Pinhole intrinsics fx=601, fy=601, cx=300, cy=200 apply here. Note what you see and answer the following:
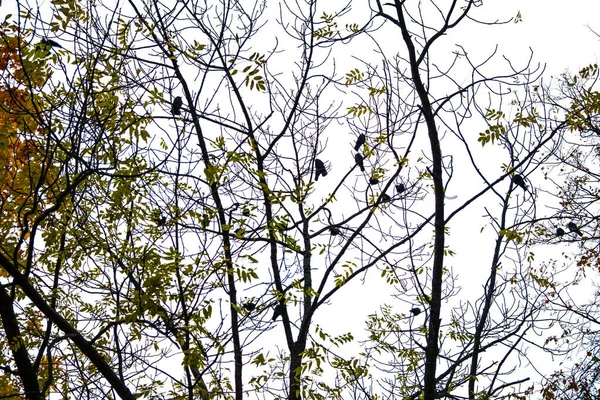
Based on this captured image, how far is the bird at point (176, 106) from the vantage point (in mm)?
5734

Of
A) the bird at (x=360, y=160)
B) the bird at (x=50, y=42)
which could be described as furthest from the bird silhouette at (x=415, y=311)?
the bird at (x=50, y=42)

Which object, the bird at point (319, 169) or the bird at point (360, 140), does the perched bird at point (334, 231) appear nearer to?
the bird at point (319, 169)

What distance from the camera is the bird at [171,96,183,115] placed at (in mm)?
5734

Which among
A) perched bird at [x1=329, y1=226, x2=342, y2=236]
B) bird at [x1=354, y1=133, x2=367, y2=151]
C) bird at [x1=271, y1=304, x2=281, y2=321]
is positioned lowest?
bird at [x1=271, y1=304, x2=281, y2=321]

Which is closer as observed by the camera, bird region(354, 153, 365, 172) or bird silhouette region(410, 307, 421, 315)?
bird region(354, 153, 365, 172)

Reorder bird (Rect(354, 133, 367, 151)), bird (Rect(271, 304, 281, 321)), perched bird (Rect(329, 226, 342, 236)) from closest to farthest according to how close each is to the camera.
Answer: bird (Rect(271, 304, 281, 321))
bird (Rect(354, 133, 367, 151))
perched bird (Rect(329, 226, 342, 236))

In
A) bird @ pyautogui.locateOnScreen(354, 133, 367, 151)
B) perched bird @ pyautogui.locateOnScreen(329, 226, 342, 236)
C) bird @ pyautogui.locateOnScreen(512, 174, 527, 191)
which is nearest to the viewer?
bird @ pyautogui.locateOnScreen(512, 174, 527, 191)

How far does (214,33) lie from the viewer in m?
6.15

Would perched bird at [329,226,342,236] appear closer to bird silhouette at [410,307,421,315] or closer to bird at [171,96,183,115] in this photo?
bird silhouette at [410,307,421,315]

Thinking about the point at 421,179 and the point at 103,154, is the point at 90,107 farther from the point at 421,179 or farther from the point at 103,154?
the point at 421,179

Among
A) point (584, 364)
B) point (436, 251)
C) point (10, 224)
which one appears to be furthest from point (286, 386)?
point (584, 364)

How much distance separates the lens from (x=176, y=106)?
5723 mm

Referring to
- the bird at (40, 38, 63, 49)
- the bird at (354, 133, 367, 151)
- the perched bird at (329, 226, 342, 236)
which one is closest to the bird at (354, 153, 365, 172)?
the bird at (354, 133, 367, 151)

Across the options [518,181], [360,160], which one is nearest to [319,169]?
[360,160]
